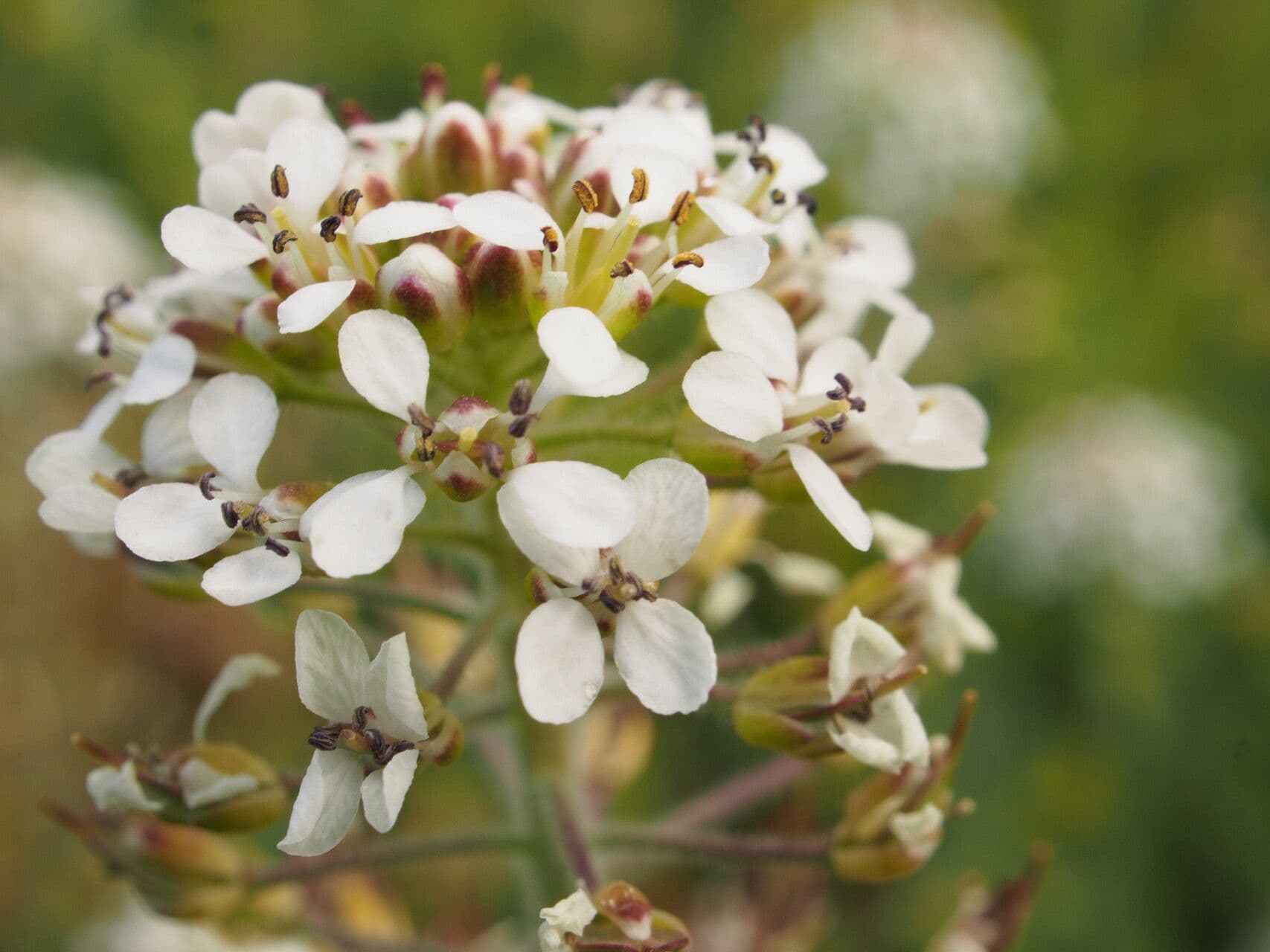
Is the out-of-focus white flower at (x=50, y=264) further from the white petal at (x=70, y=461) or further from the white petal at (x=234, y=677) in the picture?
the white petal at (x=234, y=677)

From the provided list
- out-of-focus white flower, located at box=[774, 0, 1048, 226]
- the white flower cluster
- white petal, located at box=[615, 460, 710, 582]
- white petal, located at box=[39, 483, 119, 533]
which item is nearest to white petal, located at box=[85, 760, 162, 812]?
the white flower cluster

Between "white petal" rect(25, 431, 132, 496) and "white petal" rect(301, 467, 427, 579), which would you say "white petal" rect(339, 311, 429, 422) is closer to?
"white petal" rect(301, 467, 427, 579)

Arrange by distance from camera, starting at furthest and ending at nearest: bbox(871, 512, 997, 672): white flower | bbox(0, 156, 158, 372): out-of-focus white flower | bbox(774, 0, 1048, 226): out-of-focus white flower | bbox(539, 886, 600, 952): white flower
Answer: bbox(0, 156, 158, 372): out-of-focus white flower → bbox(774, 0, 1048, 226): out-of-focus white flower → bbox(871, 512, 997, 672): white flower → bbox(539, 886, 600, 952): white flower

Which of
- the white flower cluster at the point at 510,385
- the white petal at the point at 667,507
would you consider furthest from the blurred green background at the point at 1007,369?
the white petal at the point at 667,507

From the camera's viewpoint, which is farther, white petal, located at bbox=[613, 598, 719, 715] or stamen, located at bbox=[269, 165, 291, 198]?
stamen, located at bbox=[269, 165, 291, 198]

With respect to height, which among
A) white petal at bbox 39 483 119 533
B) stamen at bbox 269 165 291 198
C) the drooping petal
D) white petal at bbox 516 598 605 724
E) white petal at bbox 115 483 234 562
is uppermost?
stamen at bbox 269 165 291 198

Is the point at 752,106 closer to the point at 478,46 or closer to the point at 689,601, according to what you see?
the point at 478,46
